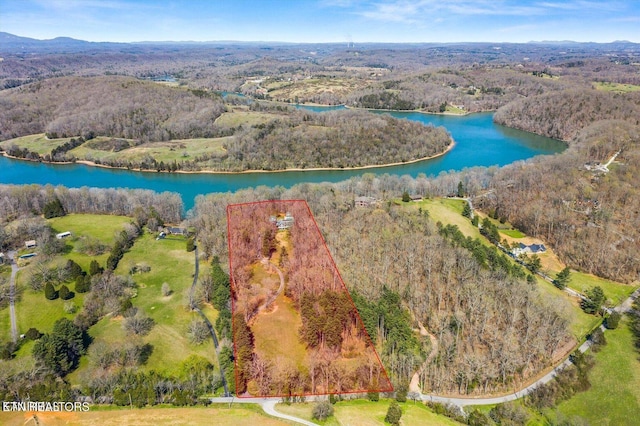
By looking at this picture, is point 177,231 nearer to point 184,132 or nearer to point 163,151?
point 163,151

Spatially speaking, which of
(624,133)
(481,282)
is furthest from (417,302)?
(624,133)

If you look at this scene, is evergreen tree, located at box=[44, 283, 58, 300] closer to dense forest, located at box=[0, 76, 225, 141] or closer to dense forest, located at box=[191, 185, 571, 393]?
dense forest, located at box=[191, 185, 571, 393]

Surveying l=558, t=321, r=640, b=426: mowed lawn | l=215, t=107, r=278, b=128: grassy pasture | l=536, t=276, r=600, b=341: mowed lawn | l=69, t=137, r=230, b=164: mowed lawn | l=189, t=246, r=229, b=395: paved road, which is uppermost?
l=215, t=107, r=278, b=128: grassy pasture

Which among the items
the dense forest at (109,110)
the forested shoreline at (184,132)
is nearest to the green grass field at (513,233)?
the forested shoreline at (184,132)

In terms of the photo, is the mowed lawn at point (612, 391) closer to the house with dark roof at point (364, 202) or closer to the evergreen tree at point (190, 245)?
the house with dark roof at point (364, 202)

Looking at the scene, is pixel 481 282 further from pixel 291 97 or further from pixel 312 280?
pixel 291 97

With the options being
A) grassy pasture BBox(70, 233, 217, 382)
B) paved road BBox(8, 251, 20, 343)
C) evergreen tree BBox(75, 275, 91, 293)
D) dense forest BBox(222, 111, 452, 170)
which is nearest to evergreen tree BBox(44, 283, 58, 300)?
evergreen tree BBox(75, 275, 91, 293)

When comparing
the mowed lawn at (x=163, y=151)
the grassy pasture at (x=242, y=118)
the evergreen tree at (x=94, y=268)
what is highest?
the grassy pasture at (x=242, y=118)
